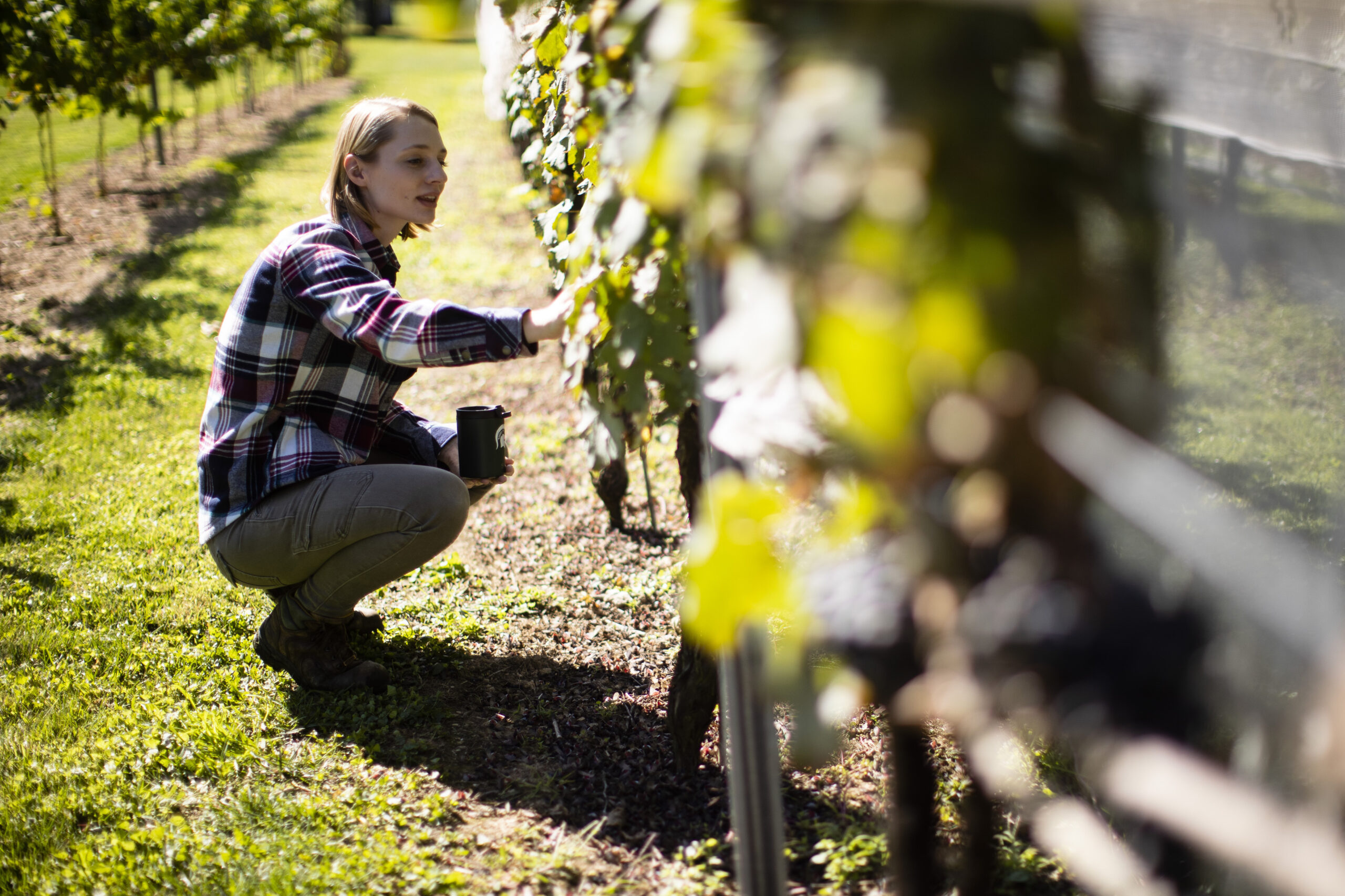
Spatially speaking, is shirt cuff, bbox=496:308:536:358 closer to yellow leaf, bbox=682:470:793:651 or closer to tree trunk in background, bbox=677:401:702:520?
tree trunk in background, bbox=677:401:702:520

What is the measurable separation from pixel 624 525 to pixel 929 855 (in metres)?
2.58

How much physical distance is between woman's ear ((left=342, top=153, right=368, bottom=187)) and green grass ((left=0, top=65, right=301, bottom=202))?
26.4 ft

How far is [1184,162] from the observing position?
50.8 inches

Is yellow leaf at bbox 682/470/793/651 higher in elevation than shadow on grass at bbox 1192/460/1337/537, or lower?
higher

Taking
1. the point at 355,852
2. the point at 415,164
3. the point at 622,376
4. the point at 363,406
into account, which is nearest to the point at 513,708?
the point at 355,852

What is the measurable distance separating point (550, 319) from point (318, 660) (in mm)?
1352

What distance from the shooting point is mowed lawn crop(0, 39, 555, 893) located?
193 cm

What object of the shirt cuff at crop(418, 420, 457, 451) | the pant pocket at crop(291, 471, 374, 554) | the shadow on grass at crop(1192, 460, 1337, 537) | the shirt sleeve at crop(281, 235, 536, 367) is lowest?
the pant pocket at crop(291, 471, 374, 554)

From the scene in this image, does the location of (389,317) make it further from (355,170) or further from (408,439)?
(408,439)

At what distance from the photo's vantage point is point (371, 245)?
8.25 feet

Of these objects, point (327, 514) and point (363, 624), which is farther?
point (363, 624)

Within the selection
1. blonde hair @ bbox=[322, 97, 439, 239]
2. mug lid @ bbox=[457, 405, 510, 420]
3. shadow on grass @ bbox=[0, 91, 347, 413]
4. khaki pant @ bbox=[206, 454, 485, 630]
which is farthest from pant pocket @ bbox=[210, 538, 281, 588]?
shadow on grass @ bbox=[0, 91, 347, 413]

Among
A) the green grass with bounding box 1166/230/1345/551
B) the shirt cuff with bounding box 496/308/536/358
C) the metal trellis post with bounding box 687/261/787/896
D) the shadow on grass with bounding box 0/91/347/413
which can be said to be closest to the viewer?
the metal trellis post with bounding box 687/261/787/896

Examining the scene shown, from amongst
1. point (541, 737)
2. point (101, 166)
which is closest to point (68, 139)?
point (101, 166)
